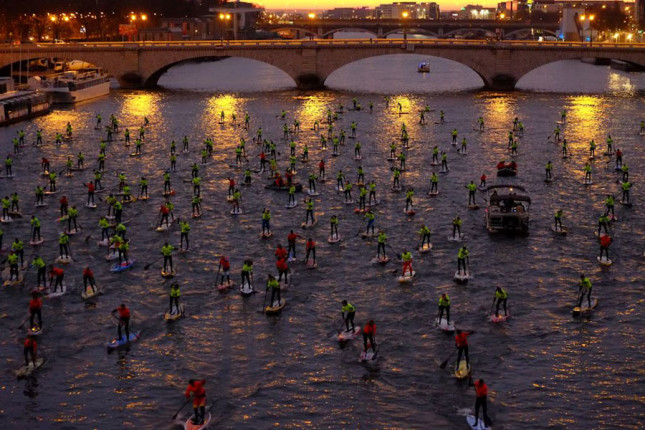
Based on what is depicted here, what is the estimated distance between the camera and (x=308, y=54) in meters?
151

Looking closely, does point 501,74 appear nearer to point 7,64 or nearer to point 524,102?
→ point 524,102

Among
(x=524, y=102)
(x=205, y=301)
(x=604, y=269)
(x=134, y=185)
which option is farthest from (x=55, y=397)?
(x=524, y=102)

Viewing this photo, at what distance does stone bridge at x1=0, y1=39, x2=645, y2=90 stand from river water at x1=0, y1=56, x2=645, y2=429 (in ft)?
212

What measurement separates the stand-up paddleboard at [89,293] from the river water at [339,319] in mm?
693

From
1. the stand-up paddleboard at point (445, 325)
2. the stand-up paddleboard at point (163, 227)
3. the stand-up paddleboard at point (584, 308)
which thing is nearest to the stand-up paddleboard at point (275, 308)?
the stand-up paddleboard at point (445, 325)

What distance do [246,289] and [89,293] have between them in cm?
846

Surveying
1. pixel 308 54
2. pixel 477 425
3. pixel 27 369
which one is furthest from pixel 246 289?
pixel 308 54

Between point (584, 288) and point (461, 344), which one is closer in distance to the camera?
point (461, 344)

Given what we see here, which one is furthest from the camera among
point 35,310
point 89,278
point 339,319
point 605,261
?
point 605,261

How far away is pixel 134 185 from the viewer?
2970 inches

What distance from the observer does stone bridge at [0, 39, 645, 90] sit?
486 feet

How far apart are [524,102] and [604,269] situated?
82.5m

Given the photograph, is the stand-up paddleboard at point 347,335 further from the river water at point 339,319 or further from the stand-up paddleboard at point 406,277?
the stand-up paddleboard at point 406,277

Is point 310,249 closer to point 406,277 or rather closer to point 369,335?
point 406,277
